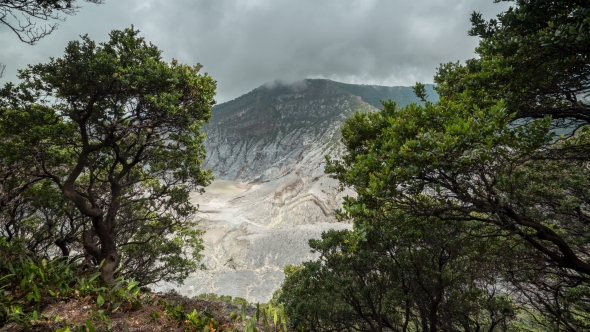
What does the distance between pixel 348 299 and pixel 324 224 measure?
58758 mm

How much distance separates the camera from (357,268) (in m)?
11.1

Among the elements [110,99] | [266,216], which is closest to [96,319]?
[110,99]

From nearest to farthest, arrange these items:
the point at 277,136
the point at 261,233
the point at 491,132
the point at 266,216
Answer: the point at 491,132, the point at 261,233, the point at 266,216, the point at 277,136

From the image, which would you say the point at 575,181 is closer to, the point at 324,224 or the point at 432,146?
the point at 432,146

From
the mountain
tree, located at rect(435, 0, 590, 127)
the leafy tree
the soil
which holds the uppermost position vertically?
the mountain

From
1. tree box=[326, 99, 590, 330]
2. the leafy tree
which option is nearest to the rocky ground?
the leafy tree

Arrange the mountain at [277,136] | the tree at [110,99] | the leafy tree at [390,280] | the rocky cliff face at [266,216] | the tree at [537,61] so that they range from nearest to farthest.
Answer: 1. the tree at [537,61]
2. the tree at [110,99]
3. the leafy tree at [390,280]
4. the rocky cliff face at [266,216]
5. the mountain at [277,136]

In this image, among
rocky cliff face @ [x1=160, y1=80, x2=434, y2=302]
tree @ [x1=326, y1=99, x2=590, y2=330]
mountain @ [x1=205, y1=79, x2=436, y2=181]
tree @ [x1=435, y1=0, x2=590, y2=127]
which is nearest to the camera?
tree @ [x1=326, y1=99, x2=590, y2=330]

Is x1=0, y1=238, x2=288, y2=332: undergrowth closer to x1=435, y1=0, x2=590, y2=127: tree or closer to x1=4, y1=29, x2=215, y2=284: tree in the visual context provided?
x1=4, y1=29, x2=215, y2=284: tree

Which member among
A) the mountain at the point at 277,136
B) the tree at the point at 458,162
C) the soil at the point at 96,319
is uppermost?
the mountain at the point at 277,136

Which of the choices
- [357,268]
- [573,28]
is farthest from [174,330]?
[573,28]

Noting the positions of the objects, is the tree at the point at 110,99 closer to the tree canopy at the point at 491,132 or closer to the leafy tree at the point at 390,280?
the tree canopy at the point at 491,132

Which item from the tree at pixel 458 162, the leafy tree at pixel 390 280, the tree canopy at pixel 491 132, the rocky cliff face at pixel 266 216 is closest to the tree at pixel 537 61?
the tree canopy at pixel 491 132

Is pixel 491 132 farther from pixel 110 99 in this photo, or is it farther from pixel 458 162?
pixel 110 99
